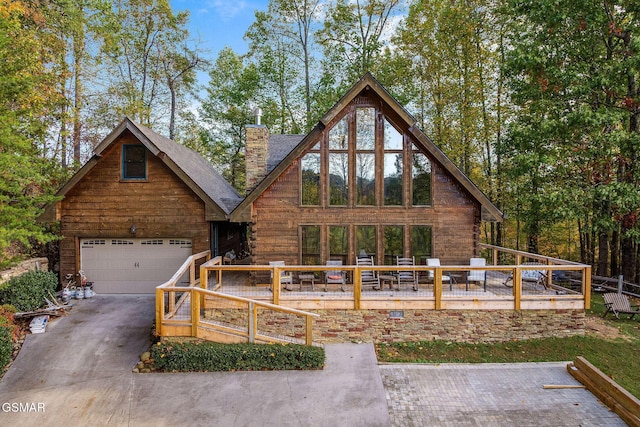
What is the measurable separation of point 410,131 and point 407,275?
4.37m

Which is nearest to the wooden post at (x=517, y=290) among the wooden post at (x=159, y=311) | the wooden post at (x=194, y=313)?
the wooden post at (x=194, y=313)

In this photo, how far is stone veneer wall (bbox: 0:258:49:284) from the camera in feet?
30.4

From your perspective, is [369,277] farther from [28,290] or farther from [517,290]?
[28,290]

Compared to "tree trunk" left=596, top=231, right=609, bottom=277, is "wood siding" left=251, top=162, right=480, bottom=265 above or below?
above

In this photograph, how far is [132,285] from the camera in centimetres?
1154

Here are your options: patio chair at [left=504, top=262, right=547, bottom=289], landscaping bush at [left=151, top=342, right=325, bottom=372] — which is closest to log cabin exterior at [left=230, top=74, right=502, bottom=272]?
patio chair at [left=504, top=262, right=547, bottom=289]

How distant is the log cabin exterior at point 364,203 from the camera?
34.2ft

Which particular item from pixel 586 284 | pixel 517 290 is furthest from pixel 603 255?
pixel 517 290

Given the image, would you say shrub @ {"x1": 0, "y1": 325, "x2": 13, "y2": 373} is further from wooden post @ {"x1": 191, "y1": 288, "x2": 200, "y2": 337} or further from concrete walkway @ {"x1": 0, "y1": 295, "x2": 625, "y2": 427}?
wooden post @ {"x1": 191, "y1": 288, "x2": 200, "y2": 337}

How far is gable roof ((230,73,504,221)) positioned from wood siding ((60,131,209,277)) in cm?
226

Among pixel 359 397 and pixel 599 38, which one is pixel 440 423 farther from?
pixel 599 38

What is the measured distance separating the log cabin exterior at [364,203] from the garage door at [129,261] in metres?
3.04

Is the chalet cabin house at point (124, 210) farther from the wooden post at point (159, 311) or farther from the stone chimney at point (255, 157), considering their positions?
the wooden post at point (159, 311)

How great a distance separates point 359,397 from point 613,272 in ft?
50.0
